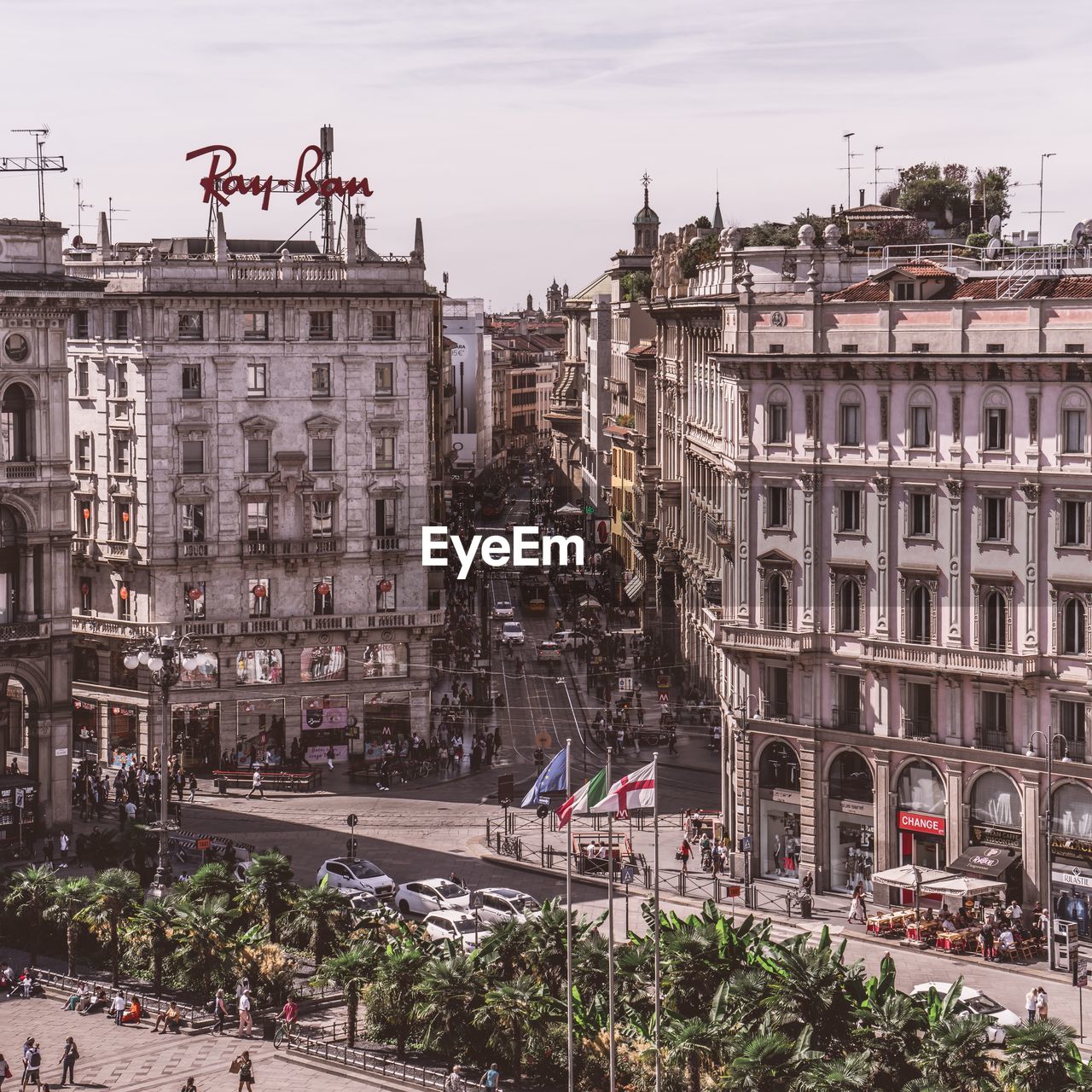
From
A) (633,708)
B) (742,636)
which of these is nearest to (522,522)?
(633,708)

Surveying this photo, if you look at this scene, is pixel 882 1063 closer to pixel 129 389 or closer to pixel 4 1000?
pixel 4 1000

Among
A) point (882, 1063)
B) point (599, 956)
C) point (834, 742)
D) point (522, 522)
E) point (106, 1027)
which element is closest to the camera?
point (882, 1063)

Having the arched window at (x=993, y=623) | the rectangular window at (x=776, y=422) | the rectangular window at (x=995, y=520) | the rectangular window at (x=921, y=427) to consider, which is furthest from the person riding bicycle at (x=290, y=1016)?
the rectangular window at (x=921, y=427)

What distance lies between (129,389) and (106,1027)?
44.2m

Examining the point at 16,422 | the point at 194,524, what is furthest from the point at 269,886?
the point at 194,524

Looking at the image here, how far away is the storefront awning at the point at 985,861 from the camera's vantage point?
73.5 meters

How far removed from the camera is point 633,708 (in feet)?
367

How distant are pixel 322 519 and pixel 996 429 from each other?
38290 mm

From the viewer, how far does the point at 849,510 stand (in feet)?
259

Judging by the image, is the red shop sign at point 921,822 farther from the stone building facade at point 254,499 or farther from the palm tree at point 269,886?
the stone building facade at point 254,499

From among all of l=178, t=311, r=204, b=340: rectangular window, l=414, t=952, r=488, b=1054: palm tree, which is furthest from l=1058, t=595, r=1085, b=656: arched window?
l=178, t=311, r=204, b=340: rectangular window

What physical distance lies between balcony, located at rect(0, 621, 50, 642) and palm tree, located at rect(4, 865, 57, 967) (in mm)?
19026

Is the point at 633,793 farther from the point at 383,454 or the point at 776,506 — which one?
the point at 383,454

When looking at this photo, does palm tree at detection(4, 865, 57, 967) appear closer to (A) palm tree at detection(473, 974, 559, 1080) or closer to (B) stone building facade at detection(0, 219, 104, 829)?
(A) palm tree at detection(473, 974, 559, 1080)
